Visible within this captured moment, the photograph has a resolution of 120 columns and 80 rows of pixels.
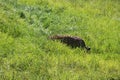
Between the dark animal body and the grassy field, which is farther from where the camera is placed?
the dark animal body

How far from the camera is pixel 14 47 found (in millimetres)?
12852

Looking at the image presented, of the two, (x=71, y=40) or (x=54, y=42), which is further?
(x=71, y=40)

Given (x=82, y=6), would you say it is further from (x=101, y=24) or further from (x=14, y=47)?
(x=14, y=47)

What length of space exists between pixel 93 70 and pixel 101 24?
6557 millimetres

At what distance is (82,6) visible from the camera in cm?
2225

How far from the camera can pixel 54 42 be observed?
14.6 meters

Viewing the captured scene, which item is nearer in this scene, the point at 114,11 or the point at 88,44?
the point at 88,44

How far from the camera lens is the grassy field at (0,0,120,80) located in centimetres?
1172

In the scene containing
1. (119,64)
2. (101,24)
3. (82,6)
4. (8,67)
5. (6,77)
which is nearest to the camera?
(6,77)

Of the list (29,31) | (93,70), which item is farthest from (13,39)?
(93,70)

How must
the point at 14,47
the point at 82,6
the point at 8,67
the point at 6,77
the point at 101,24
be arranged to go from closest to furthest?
1. the point at 6,77
2. the point at 8,67
3. the point at 14,47
4. the point at 101,24
5. the point at 82,6

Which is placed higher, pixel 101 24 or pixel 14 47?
pixel 14 47

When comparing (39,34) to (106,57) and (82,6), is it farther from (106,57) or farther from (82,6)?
(82,6)

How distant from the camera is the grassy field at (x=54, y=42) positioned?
1172cm
